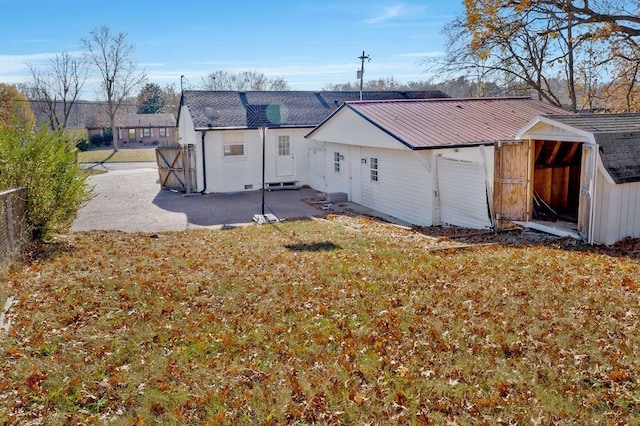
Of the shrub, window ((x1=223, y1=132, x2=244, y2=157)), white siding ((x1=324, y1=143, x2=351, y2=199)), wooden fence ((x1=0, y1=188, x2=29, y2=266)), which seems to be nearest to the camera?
wooden fence ((x1=0, y1=188, x2=29, y2=266))

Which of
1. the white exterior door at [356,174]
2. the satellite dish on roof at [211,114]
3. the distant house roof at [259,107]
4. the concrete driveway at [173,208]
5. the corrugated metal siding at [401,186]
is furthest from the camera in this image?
the distant house roof at [259,107]

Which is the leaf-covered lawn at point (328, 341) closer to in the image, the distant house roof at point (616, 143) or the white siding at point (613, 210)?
the white siding at point (613, 210)

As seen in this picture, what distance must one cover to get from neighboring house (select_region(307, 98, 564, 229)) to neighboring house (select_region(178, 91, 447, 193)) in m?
2.56

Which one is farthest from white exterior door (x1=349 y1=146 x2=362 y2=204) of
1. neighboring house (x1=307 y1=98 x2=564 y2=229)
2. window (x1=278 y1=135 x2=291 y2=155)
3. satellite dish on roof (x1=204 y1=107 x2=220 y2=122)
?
satellite dish on roof (x1=204 y1=107 x2=220 y2=122)

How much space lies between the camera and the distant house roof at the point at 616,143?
1173cm

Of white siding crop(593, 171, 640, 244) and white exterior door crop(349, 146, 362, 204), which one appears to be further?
white exterior door crop(349, 146, 362, 204)

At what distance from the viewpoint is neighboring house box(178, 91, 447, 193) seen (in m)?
24.3

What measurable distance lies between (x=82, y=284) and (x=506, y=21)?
14.2 metres

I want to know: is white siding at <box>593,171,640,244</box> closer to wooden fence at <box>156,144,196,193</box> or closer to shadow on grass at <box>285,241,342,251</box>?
shadow on grass at <box>285,241,342,251</box>

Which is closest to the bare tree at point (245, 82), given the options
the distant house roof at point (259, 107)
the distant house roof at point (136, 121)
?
the distant house roof at point (136, 121)

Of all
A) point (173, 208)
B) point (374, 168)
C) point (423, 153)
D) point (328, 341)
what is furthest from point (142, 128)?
point (328, 341)

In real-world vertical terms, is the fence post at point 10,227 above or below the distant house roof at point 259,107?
below

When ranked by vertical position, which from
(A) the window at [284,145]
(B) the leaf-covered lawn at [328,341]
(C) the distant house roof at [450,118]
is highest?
(C) the distant house roof at [450,118]

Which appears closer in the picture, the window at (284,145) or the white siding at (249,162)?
the white siding at (249,162)
